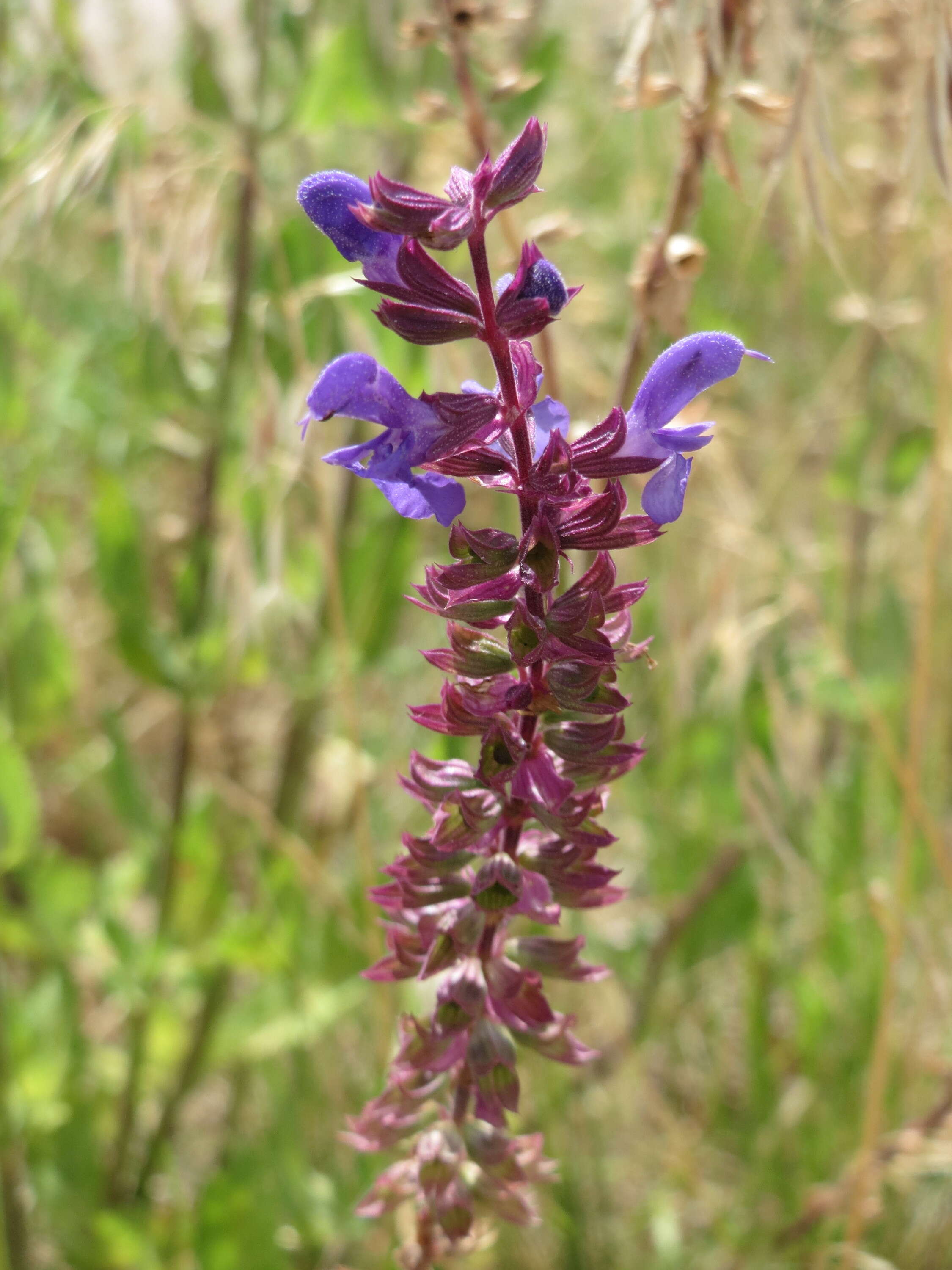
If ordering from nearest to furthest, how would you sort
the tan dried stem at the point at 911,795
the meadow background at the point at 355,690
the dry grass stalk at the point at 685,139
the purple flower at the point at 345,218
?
1. the purple flower at the point at 345,218
2. the dry grass stalk at the point at 685,139
3. the tan dried stem at the point at 911,795
4. the meadow background at the point at 355,690

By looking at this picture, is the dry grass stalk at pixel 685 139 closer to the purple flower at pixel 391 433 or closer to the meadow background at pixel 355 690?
the meadow background at pixel 355 690

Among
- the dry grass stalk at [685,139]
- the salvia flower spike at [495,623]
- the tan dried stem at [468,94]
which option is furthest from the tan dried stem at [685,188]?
the salvia flower spike at [495,623]

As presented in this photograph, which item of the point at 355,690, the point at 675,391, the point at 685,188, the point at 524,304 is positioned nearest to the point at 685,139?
the point at 685,188

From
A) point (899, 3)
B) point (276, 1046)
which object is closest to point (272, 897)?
point (276, 1046)

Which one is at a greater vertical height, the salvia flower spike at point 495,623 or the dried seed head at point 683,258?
the dried seed head at point 683,258

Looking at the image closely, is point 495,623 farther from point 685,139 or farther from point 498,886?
point 685,139

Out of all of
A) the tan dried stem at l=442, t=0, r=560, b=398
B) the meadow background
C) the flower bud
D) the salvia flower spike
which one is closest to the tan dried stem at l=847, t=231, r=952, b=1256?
the meadow background

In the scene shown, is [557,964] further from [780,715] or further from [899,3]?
[899,3]
